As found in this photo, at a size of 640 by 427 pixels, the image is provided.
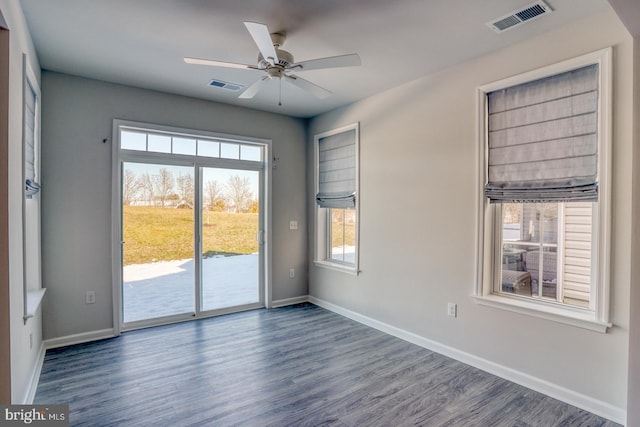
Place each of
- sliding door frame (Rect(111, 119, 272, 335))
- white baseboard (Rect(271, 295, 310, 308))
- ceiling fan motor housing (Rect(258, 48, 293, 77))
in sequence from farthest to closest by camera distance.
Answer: white baseboard (Rect(271, 295, 310, 308)) → sliding door frame (Rect(111, 119, 272, 335)) → ceiling fan motor housing (Rect(258, 48, 293, 77))

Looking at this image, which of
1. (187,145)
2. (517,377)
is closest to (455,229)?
(517,377)

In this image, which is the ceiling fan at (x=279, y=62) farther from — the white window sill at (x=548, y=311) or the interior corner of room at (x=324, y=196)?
the white window sill at (x=548, y=311)

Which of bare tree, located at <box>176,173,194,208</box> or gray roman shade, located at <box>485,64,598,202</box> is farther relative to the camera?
bare tree, located at <box>176,173,194,208</box>

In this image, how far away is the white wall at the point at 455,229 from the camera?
2.31 metres

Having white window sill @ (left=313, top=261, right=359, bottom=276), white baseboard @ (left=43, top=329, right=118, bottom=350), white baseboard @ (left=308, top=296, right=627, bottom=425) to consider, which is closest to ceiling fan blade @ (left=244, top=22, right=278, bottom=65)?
white window sill @ (left=313, top=261, right=359, bottom=276)

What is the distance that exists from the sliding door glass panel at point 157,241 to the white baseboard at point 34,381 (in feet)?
2.90

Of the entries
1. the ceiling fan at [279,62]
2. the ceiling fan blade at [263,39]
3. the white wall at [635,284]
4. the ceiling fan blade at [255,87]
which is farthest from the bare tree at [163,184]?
the white wall at [635,284]

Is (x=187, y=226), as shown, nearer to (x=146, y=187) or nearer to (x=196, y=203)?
(x=196, y=203)

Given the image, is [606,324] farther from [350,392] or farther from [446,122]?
[446,122]

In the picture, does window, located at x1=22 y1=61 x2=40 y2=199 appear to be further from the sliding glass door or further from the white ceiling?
the sliding glass door

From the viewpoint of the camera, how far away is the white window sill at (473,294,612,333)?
2.40 m

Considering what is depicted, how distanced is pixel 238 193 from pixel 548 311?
368 centimetres

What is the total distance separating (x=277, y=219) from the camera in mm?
4969

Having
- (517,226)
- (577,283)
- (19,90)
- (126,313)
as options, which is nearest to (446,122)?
(517,226)
